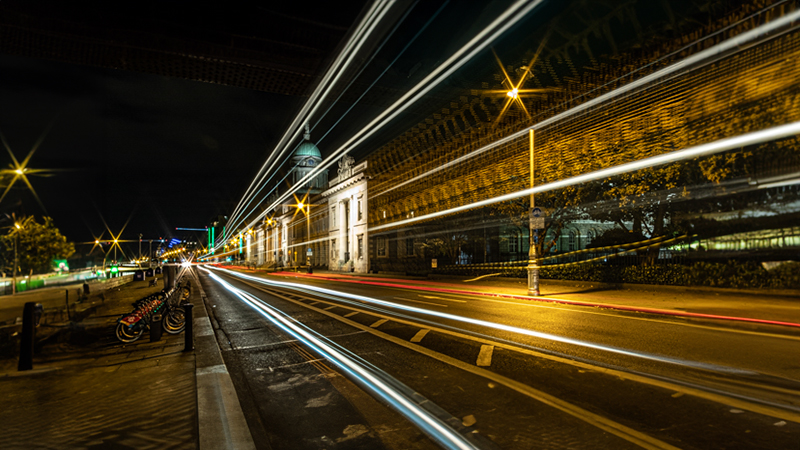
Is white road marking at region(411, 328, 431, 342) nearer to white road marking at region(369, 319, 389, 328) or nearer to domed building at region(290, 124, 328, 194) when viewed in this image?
white road marking at region(369, 319, 389, 328)

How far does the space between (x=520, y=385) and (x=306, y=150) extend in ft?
334

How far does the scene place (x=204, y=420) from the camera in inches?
175

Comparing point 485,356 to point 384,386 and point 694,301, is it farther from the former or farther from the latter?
point 694,301

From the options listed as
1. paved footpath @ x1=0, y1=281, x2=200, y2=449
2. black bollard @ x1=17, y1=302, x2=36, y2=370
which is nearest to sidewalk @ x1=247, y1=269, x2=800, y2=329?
paved footpath @ x1=0, y1=281, x2=200, y2=449

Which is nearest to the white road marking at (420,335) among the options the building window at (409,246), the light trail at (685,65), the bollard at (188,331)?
the bollard at (188,331)

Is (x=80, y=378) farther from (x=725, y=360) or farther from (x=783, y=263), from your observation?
(x=783, y=263)

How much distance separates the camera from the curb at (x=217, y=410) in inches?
156

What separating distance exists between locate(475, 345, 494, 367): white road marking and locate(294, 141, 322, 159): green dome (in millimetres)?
99068

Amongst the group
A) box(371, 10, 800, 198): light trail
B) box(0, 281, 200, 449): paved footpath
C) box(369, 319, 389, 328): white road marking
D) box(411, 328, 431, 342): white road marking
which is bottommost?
box(369, 319, 389, 328): white road marking

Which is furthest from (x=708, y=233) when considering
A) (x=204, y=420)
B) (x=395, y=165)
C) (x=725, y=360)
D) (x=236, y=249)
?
(x=236, y=249)

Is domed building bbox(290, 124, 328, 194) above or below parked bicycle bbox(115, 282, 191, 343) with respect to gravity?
above

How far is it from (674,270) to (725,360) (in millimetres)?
13768

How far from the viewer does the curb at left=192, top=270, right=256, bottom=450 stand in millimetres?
3951

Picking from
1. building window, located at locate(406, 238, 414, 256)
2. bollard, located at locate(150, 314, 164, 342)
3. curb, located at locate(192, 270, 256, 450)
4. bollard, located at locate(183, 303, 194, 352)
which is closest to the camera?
curb, located at locate(192, 270, 256, 450)
